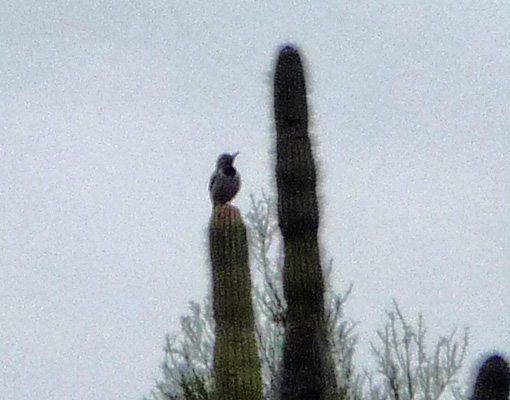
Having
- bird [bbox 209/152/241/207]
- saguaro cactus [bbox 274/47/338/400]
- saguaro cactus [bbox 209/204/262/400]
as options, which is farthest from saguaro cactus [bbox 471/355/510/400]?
bird [bbox 209/152/241/207]

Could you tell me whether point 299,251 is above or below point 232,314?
above

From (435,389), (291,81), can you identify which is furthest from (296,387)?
(435,389)

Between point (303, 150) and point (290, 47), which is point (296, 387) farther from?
point (290, 47)

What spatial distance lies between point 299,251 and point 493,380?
2.31 metres

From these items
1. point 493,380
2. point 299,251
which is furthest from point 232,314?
point 493,380

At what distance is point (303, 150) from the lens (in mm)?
11547

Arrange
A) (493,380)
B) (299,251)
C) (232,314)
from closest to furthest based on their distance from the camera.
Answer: (493,380), (232,314), (299,251)

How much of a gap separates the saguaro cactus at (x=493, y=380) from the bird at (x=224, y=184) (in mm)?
2882

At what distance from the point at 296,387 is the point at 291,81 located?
2.39m

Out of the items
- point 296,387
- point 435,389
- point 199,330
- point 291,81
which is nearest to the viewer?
point 296,387

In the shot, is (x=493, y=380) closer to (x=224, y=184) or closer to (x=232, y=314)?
(x=232, y=314)

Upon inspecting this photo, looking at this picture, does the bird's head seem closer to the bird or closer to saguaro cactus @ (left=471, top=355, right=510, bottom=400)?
the bird

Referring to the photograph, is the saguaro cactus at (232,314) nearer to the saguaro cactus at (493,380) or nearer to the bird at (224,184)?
the bird at (224,184)

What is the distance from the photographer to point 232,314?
11141mm
